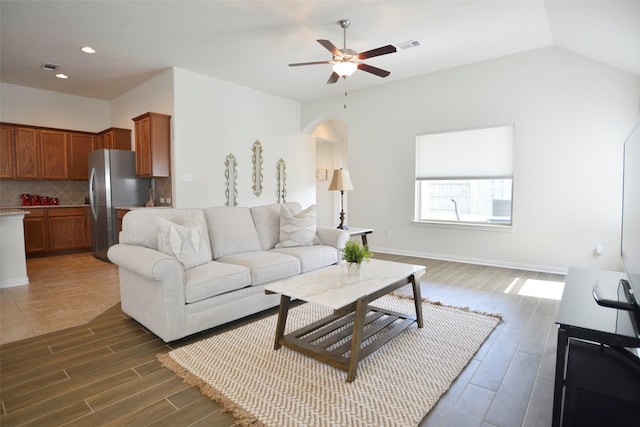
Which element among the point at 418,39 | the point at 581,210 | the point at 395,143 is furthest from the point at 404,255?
the point at 418,39

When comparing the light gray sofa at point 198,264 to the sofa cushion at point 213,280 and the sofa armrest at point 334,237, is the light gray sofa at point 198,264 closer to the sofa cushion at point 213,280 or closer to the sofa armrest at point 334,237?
the sofa cushion at point 213,280

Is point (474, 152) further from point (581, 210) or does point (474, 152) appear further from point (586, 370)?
point (586, 370)

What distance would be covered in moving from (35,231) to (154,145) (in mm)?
2849

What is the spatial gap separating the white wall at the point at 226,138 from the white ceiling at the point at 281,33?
45 centimetres

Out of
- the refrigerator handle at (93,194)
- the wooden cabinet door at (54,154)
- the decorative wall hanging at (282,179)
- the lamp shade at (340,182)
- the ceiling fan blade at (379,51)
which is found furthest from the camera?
the decorative wall hanging at (282,179)

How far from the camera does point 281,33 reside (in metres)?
4.02

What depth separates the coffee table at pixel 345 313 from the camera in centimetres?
204

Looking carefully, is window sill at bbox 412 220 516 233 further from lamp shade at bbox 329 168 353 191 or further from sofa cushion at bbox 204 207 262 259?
sofa cushion at bbox 204 207 262 259

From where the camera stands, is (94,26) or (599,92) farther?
(599,92)

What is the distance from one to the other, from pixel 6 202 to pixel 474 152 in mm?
8096

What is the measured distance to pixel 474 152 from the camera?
5.12m

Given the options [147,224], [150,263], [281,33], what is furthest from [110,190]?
[150,263]

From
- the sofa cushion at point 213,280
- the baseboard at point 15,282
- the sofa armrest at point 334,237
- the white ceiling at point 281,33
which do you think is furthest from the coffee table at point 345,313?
the baseboard at point 15,282

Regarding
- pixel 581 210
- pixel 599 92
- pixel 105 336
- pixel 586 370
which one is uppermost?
pixel 599 92
